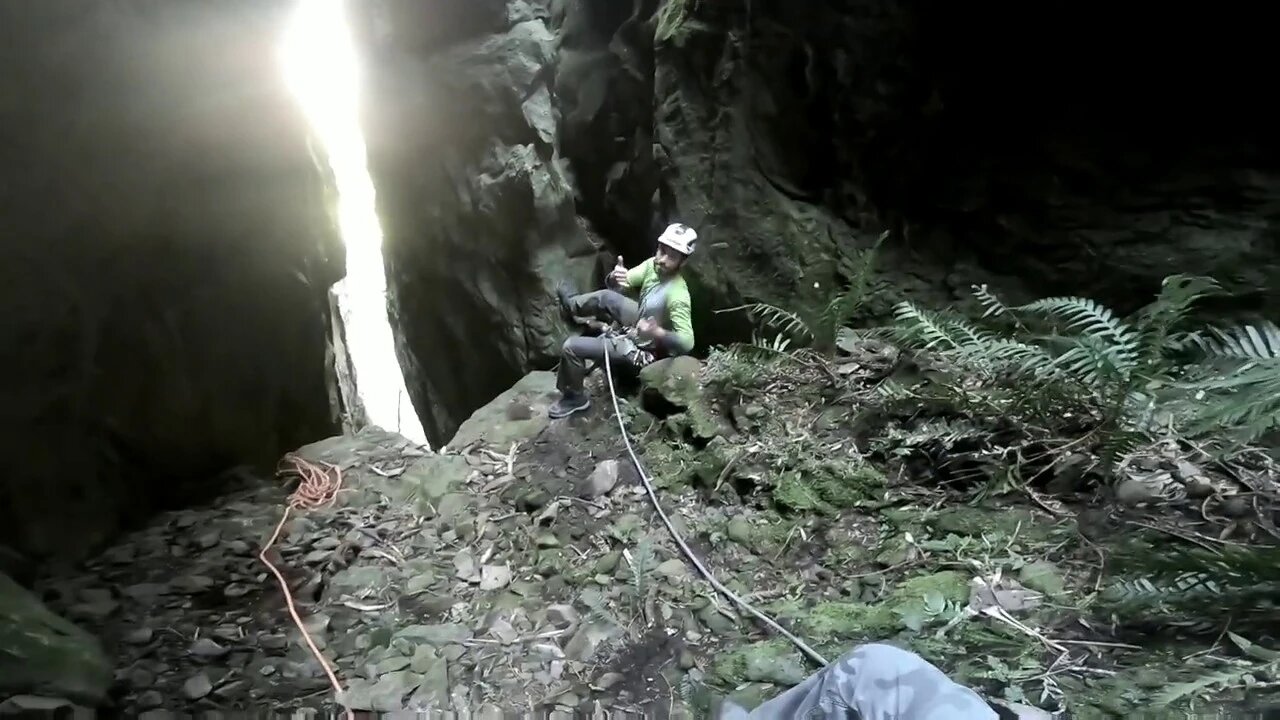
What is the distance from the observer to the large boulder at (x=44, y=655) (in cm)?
197

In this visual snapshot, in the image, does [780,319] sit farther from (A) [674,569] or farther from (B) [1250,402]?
(B) [1250,402]

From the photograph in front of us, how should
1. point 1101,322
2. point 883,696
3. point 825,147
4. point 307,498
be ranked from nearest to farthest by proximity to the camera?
point 883,696
point 1101,322
point 307,498
point 825,147

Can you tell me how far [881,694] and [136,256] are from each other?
170 inches

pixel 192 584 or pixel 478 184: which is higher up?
pixel 478 184

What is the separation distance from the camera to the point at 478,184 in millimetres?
7570

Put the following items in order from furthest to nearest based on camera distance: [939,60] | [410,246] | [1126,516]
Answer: [410,246] < [939,60] < [1126,516]

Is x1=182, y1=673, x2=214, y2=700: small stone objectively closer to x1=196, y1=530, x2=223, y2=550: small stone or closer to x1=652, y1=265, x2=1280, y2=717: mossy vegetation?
x1=196, y1=530, x2=223, y2=550: small stone

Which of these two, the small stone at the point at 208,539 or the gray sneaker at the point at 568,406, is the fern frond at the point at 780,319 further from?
the small stone at the point at 208,539

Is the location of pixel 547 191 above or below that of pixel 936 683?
above

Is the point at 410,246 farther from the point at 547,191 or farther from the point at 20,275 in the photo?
the point at 20,275

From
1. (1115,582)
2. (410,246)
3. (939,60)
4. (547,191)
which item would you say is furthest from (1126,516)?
(410,246)

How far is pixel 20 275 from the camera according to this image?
3.03 meters

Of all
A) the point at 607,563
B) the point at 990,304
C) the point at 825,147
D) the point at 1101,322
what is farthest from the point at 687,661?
the point at 825,147

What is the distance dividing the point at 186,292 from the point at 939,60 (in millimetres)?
5073
